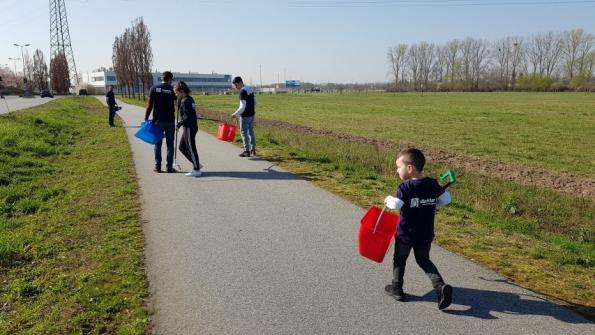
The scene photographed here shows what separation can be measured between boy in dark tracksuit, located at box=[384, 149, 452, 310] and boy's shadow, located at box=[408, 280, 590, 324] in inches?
7.9

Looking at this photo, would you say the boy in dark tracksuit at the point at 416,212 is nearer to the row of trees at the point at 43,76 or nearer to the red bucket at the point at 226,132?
the red bucket at the point at 226,132

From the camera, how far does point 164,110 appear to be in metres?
9.80

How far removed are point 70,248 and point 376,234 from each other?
3483 millimetres

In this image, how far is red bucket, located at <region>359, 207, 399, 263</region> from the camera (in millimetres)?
4223

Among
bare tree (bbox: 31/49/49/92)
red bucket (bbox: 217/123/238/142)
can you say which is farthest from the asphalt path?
bare tree (bbox: 31/49/49/92)

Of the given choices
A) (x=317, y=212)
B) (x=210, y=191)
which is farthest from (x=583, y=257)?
(x=210, y=191)

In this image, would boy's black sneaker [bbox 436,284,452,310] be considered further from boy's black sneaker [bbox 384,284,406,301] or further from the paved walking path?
boy's black sneaker [bbox 384,284,406,301]

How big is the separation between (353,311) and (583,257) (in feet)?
9.45

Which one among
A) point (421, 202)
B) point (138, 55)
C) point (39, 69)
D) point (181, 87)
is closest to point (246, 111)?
Result: point (181, 87)

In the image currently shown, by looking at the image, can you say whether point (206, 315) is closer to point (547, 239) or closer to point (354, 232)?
point (354, 232)

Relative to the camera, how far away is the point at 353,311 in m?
3.90

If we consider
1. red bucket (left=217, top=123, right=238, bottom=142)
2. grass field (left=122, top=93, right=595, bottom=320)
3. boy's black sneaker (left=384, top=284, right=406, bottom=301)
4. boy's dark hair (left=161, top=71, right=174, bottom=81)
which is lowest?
grass field (left=122, top=93, right=595, bottom=320)

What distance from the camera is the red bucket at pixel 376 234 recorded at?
13.9 feet

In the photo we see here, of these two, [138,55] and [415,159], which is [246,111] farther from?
[138,55]
